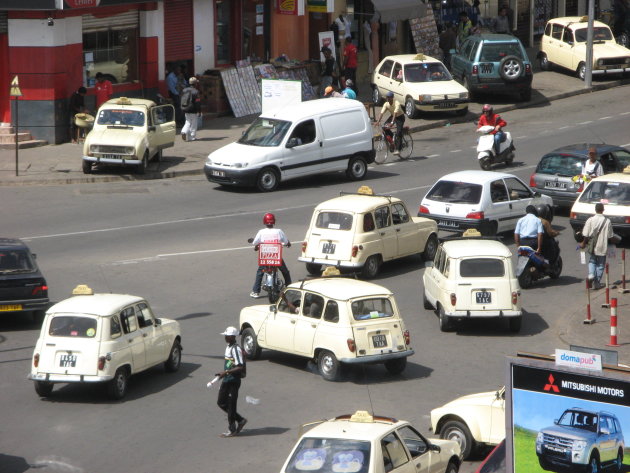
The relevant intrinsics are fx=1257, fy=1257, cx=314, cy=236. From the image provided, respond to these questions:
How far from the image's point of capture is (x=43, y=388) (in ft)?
57.6

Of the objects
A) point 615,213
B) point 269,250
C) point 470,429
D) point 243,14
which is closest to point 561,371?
point 470,429

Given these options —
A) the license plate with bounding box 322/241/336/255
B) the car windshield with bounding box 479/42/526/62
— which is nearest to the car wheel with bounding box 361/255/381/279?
the license plate with bounding box 322/241/336/255

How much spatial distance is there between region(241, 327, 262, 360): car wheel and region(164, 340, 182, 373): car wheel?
1.09 meters

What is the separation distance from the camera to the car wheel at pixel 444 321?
20.8 m

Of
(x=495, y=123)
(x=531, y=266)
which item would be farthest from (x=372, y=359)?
(x=495, y=123)

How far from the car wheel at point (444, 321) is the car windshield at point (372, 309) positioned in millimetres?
2245

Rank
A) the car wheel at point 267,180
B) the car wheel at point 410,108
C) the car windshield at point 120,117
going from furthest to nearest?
the car wheel at point 410,108 → the car windshield at point 120,117 → the car wheel at point 267,180

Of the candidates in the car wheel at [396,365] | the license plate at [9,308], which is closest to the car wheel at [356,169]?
the license plate at [9,308]

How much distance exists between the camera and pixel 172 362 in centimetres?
1886

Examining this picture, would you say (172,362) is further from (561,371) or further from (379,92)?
(379,92)

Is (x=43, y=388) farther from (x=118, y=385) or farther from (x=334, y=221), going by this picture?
(x=334, y=221)

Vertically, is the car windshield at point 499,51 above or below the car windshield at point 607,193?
above

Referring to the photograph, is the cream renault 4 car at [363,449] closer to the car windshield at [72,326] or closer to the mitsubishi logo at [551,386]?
the mitsubishi logo at [551,386]

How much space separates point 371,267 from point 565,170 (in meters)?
6.90
